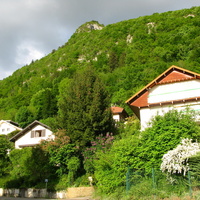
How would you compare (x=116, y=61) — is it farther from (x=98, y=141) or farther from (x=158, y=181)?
(x=158, y=181)

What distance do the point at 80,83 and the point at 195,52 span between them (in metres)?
47.0

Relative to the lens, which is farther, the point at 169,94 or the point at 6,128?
the point at 6,128

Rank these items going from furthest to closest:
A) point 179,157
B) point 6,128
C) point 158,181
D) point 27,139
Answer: point 6,128 → point 27,139 → point 158,181 → point 179,157

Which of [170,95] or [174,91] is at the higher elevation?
[174,91]

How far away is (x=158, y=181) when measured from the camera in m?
13.3

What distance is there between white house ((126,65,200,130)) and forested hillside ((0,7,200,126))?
22.9 metres

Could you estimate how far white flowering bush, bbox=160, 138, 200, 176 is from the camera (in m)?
12.6

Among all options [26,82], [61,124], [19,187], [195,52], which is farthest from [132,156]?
[26,82]

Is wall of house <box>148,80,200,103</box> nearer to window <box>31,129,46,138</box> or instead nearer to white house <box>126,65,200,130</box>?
white house <box>126,65,200,130</box>

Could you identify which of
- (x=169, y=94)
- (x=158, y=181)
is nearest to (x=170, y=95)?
(x=169, y=94)

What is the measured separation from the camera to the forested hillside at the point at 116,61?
71688 millimetres

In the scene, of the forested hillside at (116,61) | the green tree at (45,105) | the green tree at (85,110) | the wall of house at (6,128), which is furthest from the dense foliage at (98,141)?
the wall of house at (6,128)

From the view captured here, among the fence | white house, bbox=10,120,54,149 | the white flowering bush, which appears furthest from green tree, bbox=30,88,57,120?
the white flowering bush

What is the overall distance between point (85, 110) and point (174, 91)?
9581 mm
